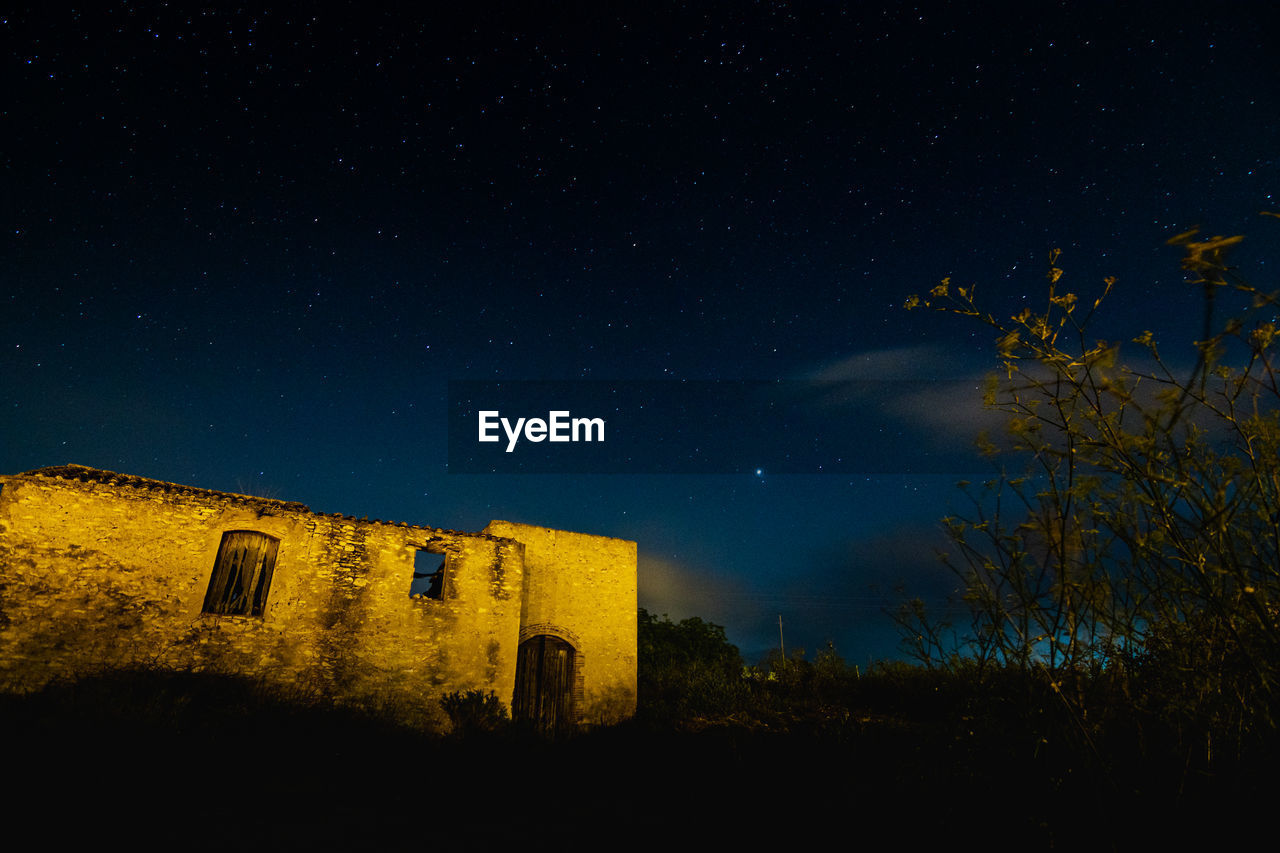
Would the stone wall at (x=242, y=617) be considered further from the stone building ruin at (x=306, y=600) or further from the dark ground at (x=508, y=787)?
the dark ground at (x=508, y=787)

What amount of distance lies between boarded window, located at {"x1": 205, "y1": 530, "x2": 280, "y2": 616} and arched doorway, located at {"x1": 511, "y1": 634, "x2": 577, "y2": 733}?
506 centimetres

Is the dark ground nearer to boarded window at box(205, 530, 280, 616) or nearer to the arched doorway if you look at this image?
boarded window at box(205, 530, 280, 616)

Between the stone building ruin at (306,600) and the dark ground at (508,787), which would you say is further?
the stone building ruin at (306,600)

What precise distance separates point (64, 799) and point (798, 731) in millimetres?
10270

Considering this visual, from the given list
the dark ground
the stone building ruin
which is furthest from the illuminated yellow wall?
the dark ground

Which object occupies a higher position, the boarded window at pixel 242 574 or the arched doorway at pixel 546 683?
→ the boarded window at pixel 242 574

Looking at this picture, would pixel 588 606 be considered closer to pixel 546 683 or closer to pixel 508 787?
pixel 546 683

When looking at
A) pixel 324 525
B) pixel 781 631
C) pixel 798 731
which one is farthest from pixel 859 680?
pixel 324 525

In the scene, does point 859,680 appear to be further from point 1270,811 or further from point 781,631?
point 1270,811

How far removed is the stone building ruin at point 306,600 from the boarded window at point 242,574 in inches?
0.9

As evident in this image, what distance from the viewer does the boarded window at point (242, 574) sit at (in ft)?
31.1

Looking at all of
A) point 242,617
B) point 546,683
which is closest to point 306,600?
point 242,617

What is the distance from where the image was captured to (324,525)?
1060 centimetres

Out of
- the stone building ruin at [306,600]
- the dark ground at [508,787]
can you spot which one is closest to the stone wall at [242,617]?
the stone building ruin at [306,600]
